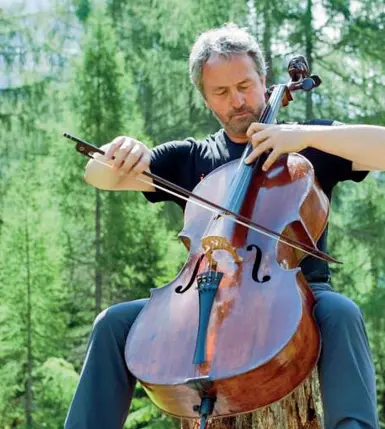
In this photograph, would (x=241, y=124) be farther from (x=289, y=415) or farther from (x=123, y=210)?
(x=123, y=210)

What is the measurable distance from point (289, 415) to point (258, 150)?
2.56 feet


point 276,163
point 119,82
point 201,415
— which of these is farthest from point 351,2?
point 201,415

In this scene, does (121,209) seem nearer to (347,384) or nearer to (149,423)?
(149,423)

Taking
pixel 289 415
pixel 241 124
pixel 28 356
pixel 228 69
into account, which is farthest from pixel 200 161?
pixel 28 356

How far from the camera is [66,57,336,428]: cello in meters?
1.77

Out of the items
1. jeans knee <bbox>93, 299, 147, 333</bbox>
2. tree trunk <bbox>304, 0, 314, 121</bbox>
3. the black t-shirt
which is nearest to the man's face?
the black t-shirt

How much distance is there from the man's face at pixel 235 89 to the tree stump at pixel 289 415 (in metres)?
0.76

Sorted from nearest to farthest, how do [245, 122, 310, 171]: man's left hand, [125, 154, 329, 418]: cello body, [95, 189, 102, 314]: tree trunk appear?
[125, 154, 329, 418]: cello body, [245, 122, 310, 171]: man's left hand, [95, 189, 102, 314]: tree trunk

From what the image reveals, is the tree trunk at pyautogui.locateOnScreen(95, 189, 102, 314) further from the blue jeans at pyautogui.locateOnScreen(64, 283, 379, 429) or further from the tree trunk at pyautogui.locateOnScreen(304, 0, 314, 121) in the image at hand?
the blue jeans at pyautogui.locateOnScreen(64, 283, 379, 429)

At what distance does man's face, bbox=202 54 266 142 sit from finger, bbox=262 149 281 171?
0.26m

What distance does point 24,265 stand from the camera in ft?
27.5

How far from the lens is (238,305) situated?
187 centimetres

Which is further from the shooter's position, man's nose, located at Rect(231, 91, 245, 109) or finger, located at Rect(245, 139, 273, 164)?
man's nose, located at Rect(231, 91, 245, 109)

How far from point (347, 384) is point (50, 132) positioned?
25.3ft
